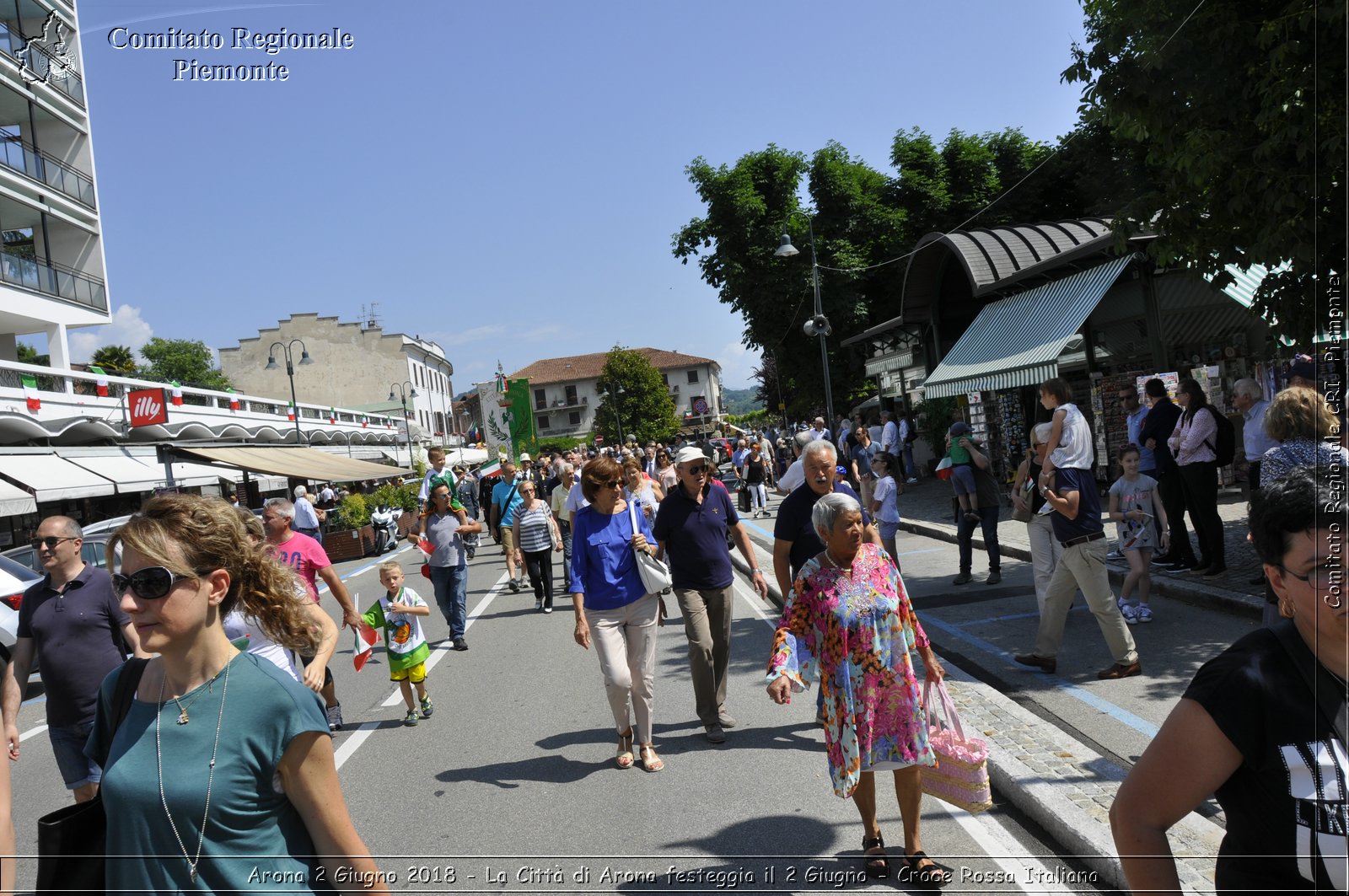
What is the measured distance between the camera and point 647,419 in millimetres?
92938

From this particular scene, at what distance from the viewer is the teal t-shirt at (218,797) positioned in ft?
6.67

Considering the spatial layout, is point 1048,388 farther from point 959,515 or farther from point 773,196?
point 773,196

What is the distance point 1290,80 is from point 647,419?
86833 mm

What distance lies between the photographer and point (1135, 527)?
800 cm

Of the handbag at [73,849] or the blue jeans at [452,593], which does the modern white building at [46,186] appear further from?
the handbag at [73,849]

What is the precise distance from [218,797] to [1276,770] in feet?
7.10

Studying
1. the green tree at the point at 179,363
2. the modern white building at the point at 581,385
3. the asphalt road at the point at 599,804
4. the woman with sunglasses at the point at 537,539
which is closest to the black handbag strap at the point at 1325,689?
the asphalt road at the point at 599,804

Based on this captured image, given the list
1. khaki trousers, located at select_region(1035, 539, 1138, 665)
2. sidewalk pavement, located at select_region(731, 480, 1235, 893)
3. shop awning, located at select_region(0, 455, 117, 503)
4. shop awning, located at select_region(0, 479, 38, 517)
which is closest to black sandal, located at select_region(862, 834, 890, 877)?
sidewalk pavement, located at select_region(731, 480, 1235, 893)

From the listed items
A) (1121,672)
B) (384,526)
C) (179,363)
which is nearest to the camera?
(1121,672)

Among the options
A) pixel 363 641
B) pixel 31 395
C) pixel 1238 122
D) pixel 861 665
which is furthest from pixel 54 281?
pixel 861 665

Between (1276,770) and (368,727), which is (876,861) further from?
(368,727)

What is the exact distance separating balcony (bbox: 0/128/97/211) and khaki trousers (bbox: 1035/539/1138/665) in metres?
29.0

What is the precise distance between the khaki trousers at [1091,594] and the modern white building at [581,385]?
95.4 m

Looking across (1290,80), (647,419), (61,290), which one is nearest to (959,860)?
(1290,80)
